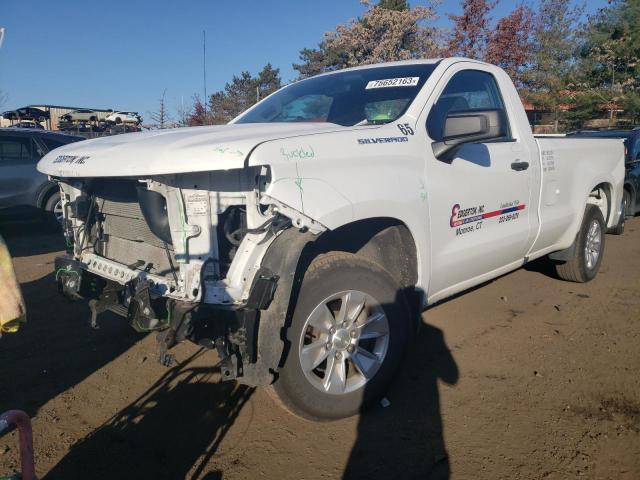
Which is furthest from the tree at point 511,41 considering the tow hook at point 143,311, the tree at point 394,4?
the tow hook at point 143,311

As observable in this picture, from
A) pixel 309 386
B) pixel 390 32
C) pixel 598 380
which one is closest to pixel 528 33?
pixel 390 32

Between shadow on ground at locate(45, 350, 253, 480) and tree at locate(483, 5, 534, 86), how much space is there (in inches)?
691

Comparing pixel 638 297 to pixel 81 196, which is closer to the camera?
pixel 81 196

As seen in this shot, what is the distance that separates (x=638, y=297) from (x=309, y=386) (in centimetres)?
409

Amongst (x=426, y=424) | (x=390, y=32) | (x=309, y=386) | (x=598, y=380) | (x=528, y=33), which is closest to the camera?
(x=309, y=386)

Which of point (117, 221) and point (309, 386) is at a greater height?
point (117, 221)

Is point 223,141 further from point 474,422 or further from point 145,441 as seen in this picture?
point 474,422

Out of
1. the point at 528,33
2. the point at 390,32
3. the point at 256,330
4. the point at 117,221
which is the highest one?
the point at 390,32

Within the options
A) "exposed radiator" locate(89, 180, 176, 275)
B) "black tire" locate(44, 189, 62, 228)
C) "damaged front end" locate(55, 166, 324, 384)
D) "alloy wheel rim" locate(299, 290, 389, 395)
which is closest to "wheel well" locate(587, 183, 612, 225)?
"alloy wheel rim" locate(299, 290, 389, 395)

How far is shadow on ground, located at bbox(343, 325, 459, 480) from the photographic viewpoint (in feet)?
8.46

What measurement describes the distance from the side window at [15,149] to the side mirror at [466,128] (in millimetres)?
7937

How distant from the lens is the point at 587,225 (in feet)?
17.8

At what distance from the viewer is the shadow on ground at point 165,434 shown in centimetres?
256

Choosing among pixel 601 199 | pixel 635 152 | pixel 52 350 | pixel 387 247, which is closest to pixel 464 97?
pixel 387 247
